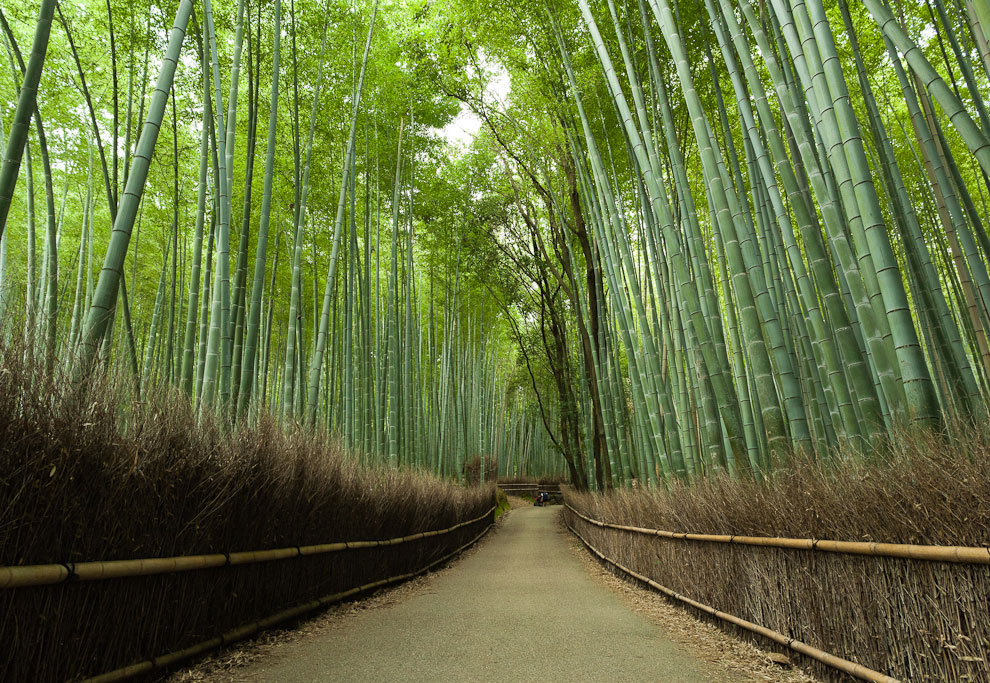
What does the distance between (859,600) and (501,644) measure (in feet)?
4.59

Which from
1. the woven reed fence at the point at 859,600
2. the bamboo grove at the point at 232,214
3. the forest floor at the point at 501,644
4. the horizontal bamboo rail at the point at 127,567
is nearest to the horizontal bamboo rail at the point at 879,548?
the woven reed fence at the point at 859,600

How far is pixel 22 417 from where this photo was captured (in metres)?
1.27

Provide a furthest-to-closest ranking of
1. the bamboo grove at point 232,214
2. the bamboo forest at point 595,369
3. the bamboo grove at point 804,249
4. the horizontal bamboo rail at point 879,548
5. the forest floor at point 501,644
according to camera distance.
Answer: the bamboo grove at point 232,214
the forest floor at point 501,644
the bamboo grove at point 804,249
the bamboo forest at point 595,369
the horizontal bamboo rail at point 879,548

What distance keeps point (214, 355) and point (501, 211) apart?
701cm

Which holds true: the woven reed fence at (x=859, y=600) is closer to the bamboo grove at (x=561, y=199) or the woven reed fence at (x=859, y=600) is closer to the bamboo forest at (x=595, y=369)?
the bamboo forest at (x=595, y=369)

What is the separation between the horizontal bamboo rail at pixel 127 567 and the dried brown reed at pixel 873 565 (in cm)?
201

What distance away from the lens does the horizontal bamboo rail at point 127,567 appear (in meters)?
1.21

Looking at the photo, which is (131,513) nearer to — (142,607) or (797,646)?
(142,607)

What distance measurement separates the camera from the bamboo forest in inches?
55.1

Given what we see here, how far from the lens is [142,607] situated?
161cm

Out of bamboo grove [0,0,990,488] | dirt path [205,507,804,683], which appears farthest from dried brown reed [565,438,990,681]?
dirt path [205,507,804,683]

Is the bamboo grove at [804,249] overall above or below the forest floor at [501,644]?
above

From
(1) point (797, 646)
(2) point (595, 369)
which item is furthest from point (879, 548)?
(2) point (595, 369)

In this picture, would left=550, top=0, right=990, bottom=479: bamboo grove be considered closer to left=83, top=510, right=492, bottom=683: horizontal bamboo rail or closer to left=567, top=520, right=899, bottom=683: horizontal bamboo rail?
left=567, top=520, right=899, bottom=683: horizontal bamboo rail
